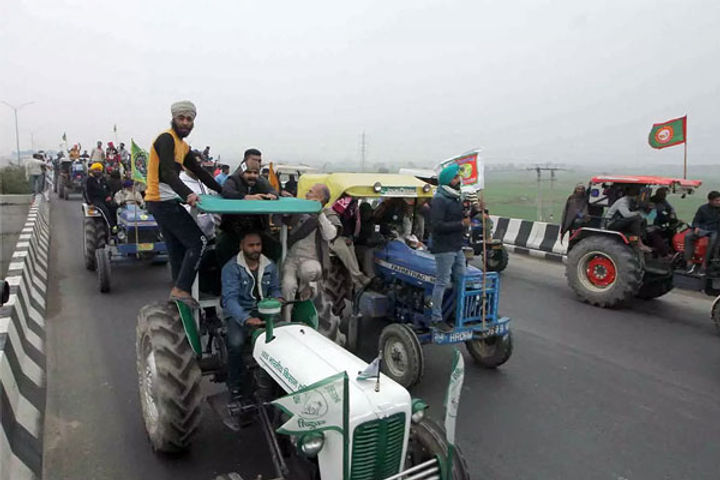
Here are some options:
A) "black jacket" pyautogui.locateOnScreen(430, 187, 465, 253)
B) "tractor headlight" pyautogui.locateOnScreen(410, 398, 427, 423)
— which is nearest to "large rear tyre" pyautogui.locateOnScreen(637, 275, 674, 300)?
"black jacket" pyautogui.locateOnScreen(430, 187, 465, 253)

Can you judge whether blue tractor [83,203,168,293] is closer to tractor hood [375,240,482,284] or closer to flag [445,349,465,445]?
tractor hood [375,240,482,284]

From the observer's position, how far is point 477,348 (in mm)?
5754

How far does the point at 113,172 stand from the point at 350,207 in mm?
6530

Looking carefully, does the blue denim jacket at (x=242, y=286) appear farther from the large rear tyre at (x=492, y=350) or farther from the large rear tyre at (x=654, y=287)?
the large rear tyre at (x=654, y=287)

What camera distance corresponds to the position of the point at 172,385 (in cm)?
350

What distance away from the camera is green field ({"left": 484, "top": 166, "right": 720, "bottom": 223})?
42.6 ft

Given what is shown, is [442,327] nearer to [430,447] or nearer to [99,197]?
[430,447]

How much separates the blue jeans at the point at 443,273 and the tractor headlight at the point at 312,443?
304 centimetres

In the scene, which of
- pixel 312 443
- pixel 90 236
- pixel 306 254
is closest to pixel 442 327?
pixel 306 254

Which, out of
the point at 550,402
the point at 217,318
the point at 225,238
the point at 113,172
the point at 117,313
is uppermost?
the point at 113,172

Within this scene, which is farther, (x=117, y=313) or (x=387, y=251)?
(x=117, y=313)

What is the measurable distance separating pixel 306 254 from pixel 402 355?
1.39 meters

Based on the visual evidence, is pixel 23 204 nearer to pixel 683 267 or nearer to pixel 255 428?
pixel 255 428

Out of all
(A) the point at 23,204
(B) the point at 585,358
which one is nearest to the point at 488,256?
(B) the point at 585,358
